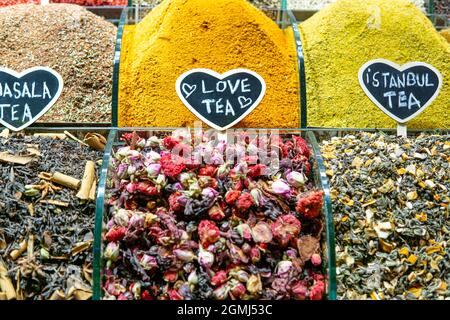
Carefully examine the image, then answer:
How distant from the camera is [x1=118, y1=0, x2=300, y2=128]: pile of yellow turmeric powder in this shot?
174 centimetres

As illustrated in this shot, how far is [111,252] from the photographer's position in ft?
4.32

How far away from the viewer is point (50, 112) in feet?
5.79

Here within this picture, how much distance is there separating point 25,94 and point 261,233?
837mm

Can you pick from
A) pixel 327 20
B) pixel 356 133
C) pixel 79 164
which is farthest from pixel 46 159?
pixel 327 20

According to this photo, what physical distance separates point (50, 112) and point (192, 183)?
0.65 metres

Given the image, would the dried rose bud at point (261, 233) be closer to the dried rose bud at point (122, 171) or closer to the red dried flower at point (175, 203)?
the red dried flower at point (175, 203)

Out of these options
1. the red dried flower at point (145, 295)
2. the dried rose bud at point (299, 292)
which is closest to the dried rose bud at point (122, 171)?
the red dried flower at point (145, 295)

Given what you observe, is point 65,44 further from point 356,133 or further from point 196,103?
point 356,133

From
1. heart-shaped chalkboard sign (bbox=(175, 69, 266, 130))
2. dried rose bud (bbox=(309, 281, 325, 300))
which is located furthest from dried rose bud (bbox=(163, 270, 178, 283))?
heart-shaped chalkboard sign (bbox=(175, 69, 266, 130))

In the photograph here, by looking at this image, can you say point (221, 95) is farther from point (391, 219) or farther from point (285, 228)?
point (391, 219)

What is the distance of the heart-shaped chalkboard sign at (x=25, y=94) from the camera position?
61.7 inches

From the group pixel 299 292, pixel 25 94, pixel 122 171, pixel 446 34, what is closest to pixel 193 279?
pixel 299 292

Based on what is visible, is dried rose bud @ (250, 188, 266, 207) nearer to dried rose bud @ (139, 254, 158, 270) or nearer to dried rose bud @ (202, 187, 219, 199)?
dried rose bud @ (202, 187, 219, 199)

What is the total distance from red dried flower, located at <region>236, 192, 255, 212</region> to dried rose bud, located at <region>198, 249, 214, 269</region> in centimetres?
15
